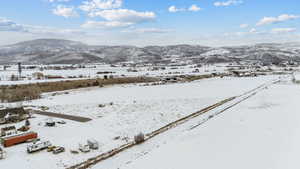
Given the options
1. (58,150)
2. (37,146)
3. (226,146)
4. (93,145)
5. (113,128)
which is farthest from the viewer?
(113,128)

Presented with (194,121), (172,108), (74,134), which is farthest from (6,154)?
(172,108)

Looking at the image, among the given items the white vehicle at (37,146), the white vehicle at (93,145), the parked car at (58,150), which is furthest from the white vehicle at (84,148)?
Result: the white vehicle at (37,146)

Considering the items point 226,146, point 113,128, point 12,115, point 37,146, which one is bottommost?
point 226,146

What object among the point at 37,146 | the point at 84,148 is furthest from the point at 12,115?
the point at 84,148

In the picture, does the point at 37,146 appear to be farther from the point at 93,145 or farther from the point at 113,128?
the point at 113,128

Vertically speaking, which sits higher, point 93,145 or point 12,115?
point 12,115

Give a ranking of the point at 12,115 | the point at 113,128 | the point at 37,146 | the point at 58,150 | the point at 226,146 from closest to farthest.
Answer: the point at 58,150 < the point at 37,146 < the point at 226,146 < the point at 113,128 < the point at 12,115

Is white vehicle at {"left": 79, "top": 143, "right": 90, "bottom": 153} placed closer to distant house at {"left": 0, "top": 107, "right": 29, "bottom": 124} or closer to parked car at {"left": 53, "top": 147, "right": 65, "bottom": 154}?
parked car at {"left": 53, "top": 147, "right": 65, "bottom": 154}

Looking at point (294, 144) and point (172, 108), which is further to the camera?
point (172, 108)

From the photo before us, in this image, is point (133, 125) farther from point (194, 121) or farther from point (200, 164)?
point (200, 164)

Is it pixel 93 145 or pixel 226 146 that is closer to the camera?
pixel 93 145
